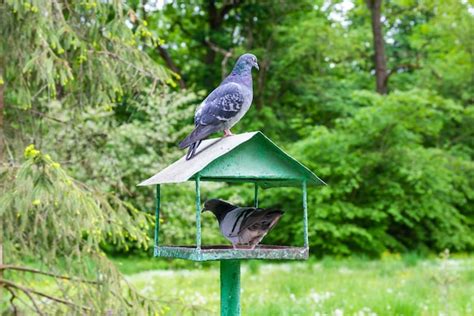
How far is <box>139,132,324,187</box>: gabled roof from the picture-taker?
10.8 ft

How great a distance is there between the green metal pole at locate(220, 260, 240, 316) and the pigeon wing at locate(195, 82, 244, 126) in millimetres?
683

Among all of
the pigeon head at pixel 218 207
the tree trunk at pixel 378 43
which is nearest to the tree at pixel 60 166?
the pigeon head at pixel 218 207

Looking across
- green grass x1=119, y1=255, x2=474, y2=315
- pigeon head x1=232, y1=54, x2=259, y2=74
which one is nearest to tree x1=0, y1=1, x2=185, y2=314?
green grass x1=119, y1=255, x2=474, y2=315

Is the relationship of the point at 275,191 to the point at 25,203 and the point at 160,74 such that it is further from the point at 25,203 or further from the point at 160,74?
the point at 25,203

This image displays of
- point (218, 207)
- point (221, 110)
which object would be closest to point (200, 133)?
point (221, 110)

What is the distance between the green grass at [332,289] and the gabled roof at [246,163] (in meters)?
2.08

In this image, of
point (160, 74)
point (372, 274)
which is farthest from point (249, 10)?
point (160, 74)

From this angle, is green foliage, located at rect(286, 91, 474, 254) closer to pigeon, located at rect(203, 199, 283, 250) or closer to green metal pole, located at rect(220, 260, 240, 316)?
green metal pole, located at rect(220, 260, 240, 316)

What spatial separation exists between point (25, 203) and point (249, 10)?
14.0m

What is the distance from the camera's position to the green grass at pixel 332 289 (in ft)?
19.6

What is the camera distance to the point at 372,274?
32.9 feet

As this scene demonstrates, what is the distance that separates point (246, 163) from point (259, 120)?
13646mm

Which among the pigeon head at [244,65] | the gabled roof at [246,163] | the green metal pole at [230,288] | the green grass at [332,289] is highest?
the pigeon head at [244,65]

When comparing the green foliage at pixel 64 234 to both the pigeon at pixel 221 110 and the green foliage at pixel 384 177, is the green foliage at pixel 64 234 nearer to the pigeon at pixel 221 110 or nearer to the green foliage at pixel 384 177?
the pigeon at pixel 221 110
